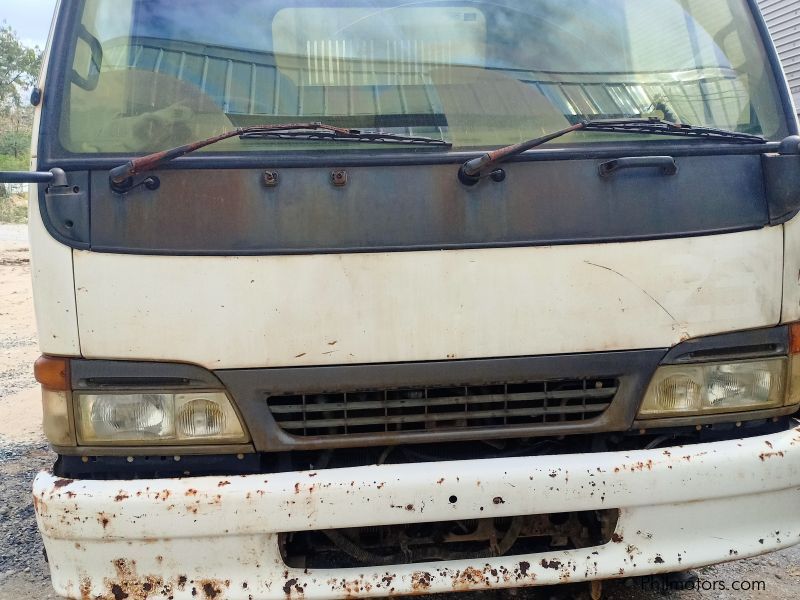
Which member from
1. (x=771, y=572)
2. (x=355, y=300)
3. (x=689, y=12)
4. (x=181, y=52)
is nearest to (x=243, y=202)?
(x=355, y=300)

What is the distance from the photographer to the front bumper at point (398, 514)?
188cm

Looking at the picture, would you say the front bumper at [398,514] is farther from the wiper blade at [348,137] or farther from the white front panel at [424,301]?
the wiper blade at [348,137]

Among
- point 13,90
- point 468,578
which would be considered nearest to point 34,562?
point 468,578

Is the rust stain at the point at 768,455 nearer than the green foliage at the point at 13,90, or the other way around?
the rust stain at the point at 768,455

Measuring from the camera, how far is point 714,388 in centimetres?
209

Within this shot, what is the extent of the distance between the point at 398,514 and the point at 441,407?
0.32 metres

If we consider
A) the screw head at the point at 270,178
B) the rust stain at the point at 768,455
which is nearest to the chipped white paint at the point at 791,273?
the rust stain at the point at 768,455

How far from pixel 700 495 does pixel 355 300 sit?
1107mm

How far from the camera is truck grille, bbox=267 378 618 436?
1.99 meters

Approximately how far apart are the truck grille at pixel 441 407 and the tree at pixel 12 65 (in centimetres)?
3960

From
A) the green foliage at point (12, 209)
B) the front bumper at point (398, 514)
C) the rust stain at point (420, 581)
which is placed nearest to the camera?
the front bumper at point (398, 514)

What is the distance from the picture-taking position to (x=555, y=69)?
7.39 feet

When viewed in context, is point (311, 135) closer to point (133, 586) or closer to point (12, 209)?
point (133, 586)

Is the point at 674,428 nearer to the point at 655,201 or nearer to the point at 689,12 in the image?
the point at 655,201
